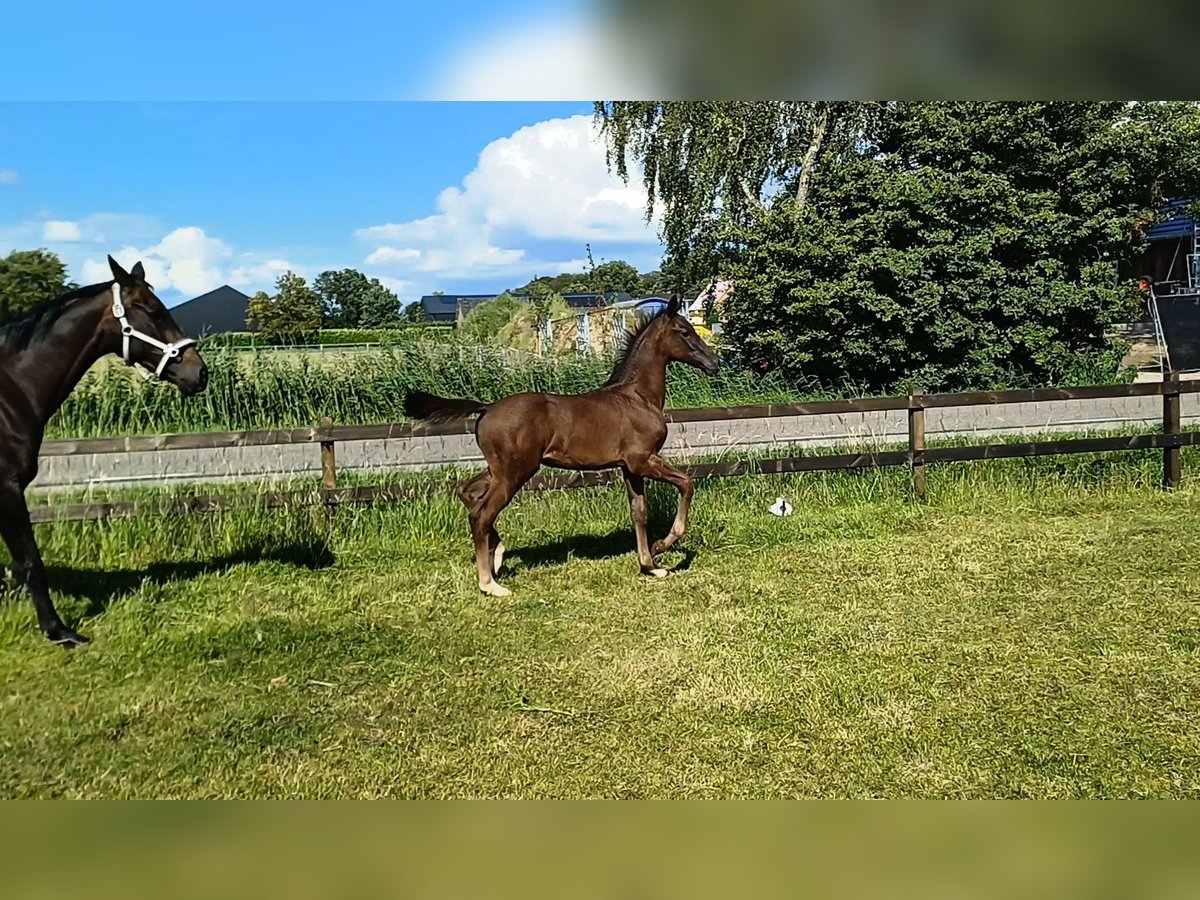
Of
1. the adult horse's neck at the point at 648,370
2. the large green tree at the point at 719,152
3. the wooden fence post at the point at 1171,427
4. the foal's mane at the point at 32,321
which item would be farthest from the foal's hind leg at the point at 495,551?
the large green tree at the point at 719,152

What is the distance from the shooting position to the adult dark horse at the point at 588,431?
5480 mm

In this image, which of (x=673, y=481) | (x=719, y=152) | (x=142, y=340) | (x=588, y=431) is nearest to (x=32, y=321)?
(x=142, y=340)

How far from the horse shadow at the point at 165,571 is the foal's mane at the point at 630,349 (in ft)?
7.93

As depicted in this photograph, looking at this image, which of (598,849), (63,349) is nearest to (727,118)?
(63,349)

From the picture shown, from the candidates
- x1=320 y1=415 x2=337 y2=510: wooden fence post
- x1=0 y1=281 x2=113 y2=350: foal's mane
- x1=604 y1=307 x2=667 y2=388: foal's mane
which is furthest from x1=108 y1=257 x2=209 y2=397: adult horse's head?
x1=604 y1=307 x2=667 y2=388: foal's mane

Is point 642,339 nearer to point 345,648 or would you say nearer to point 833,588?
point 833,588

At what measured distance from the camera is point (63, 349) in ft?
13.5

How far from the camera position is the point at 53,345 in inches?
162

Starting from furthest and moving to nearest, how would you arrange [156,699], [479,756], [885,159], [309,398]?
[885,159] < [309,398] < [156,699] < [479,756]

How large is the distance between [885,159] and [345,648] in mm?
13214

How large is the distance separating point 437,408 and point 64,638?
235 cm

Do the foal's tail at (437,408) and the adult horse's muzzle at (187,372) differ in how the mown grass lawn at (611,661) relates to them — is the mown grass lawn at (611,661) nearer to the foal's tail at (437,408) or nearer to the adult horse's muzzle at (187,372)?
the foal's tail at (437,408)

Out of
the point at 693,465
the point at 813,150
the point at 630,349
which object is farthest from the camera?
the point at 813,150

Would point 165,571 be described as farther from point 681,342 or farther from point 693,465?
point 693,465
